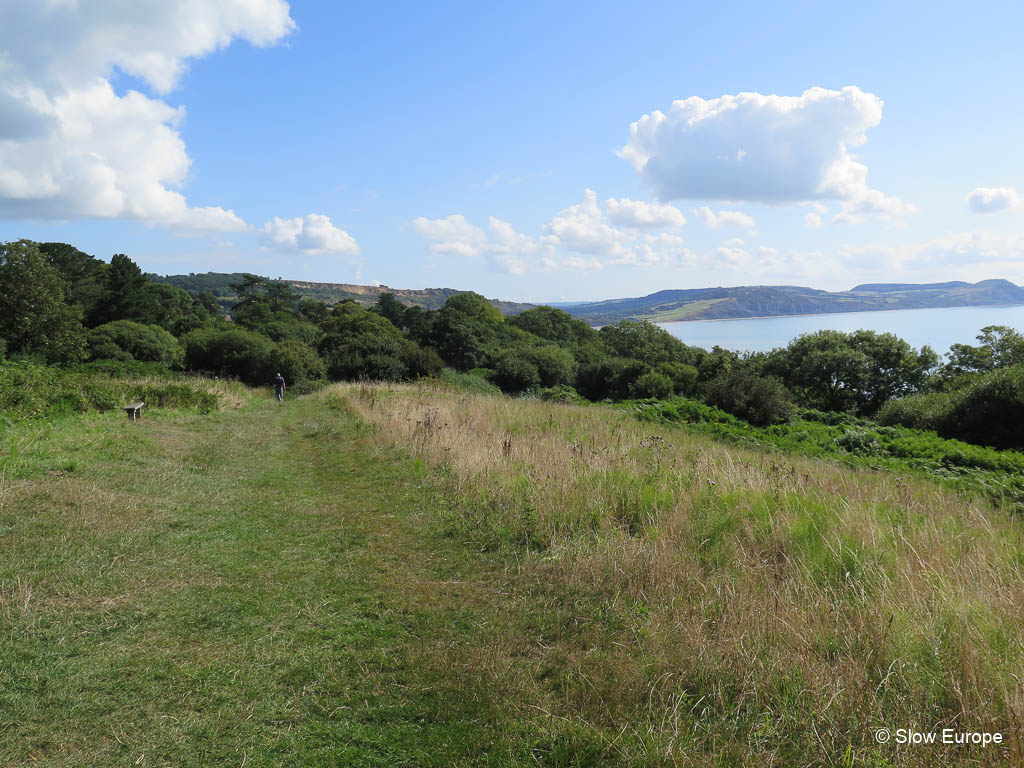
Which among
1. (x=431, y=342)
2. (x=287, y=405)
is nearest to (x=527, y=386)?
(x=431, y=342)

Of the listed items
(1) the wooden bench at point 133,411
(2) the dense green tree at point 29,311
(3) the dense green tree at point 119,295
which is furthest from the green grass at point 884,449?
(3) the dense green tree at point 119,295

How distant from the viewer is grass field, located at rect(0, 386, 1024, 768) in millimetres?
2795

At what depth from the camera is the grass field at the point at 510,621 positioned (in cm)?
279

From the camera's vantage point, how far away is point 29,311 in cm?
3088

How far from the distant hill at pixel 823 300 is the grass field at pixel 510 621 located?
412 ft

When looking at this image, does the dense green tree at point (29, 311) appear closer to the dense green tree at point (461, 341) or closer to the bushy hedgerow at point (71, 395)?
the bushy hedgerow at point (71, 395)

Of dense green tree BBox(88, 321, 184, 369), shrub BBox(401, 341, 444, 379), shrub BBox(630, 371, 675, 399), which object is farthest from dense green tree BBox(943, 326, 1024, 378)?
dense green tree BBox(88, 321, 184, 369)

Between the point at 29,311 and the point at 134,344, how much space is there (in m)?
8.15

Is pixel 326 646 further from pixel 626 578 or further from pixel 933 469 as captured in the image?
pixel 933 469

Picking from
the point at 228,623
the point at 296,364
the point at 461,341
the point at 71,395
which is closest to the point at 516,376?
the point at 461,341

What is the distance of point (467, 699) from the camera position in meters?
3.22

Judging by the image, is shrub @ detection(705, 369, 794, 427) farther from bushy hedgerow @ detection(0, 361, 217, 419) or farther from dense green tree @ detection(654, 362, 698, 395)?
bushy hedgerow @ detection(0, 361, 217, 419)

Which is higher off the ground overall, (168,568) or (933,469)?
(168,568)

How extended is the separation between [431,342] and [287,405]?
3248cm
